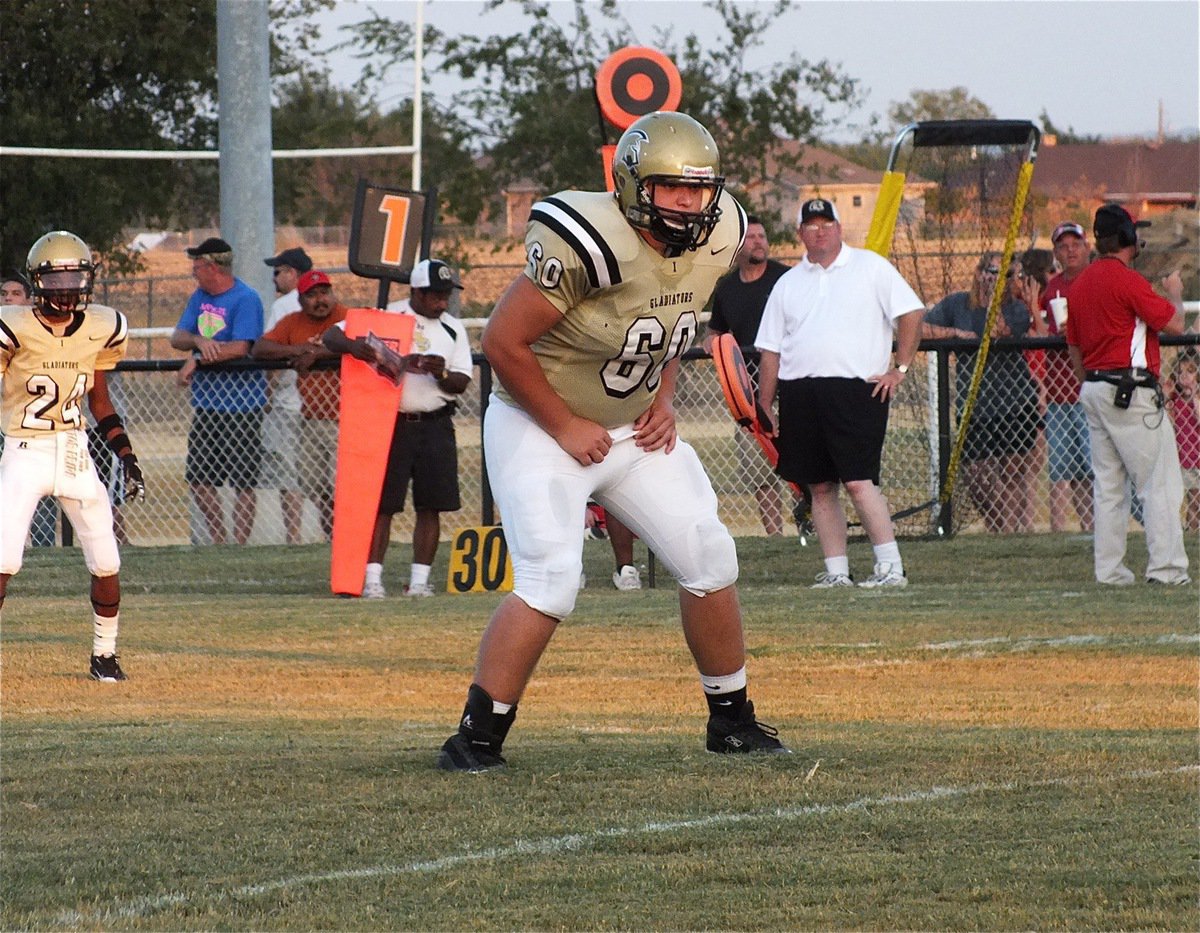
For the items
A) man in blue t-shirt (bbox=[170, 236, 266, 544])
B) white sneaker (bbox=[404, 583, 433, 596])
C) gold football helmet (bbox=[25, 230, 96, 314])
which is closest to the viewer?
gold football helmet (bbox=[25, 230, 96, 314])

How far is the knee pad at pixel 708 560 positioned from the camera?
5.61 metres

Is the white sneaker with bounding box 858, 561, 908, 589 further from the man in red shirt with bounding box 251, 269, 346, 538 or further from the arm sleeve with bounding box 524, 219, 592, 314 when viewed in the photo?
the arm sleeve with bounding box 524, 219, 592, 314

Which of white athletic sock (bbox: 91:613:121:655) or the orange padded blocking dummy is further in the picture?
the orange padded blocking dummy

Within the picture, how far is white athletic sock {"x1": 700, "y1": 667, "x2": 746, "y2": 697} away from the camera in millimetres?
5820

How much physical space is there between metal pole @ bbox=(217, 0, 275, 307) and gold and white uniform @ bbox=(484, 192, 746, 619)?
421 inches

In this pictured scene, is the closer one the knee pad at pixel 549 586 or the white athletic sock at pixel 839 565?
the knee pad at pixel 549 586

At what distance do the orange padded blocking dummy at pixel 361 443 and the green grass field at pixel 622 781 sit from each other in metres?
1.43

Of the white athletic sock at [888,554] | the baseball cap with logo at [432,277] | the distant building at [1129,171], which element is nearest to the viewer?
the white athletic sock at [888,554]

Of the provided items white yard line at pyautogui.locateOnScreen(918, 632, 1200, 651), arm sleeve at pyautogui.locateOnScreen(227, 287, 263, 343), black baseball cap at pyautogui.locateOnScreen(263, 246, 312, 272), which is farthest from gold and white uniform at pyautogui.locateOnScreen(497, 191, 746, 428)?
black baseball cap at pyautogui.locateOnScreen(263, 246, 312, 272)

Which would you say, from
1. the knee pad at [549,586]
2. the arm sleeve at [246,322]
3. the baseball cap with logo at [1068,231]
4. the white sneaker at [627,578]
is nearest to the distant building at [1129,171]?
the baseball cap with logo at [1068,231]

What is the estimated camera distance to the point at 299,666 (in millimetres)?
8703

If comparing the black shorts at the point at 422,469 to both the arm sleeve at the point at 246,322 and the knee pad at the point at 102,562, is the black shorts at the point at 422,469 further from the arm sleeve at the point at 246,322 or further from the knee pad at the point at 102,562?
the knee pad at the point at 102,562

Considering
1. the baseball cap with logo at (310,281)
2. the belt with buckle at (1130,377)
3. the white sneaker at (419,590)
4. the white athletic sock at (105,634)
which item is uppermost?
the baseball cap with logo at (310,281)

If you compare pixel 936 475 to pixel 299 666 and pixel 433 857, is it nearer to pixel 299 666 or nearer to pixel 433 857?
pixel 299 666
